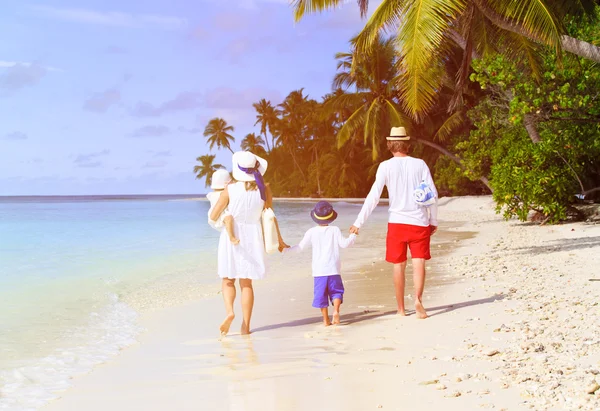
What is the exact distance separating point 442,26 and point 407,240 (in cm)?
379

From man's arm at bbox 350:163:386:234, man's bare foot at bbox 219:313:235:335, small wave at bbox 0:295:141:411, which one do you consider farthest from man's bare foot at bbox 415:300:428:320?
small wave at bbox 0:295:141:411

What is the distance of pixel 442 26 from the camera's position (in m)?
8.23

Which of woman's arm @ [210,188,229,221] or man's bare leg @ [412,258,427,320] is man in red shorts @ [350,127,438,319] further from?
woman's arm @ [210,188,229,221]

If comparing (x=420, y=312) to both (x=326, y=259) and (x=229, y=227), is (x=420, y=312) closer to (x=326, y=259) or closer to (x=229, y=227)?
(x=326, y=259)

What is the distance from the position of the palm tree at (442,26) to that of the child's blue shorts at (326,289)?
3907 millimetres

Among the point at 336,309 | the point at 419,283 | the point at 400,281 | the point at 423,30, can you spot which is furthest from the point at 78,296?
the point at 423,30

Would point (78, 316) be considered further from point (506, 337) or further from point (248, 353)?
point (506, 337)

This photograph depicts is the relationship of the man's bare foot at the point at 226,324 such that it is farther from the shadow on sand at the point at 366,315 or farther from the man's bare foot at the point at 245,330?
the shadow on sand at the point at 366,315

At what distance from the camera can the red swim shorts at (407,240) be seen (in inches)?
219

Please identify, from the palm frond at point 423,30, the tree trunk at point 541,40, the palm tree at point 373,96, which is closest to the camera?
the palm frond at point 423,30

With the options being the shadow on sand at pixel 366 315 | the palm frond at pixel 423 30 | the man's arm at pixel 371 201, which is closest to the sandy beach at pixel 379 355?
the shadow on sand at pixel 366 315

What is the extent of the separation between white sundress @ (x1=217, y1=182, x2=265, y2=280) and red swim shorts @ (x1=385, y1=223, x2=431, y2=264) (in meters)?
1.12

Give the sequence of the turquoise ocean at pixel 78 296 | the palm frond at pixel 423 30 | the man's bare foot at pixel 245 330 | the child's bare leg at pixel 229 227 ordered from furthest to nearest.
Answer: the palm frond at pixel 423 30, the man's bare foot at pixel 245 330, the child's bare leg at pixel 229 227, the turquoise ocean at pixel 78 296

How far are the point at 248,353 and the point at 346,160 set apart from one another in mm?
44685
